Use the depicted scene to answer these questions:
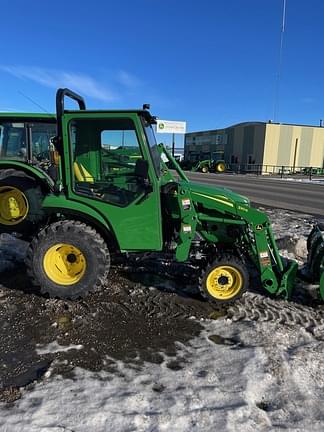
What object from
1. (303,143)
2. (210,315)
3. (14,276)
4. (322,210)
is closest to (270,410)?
(210,315)

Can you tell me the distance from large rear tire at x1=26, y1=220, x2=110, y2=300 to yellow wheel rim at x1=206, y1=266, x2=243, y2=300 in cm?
126

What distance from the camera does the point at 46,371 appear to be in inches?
129

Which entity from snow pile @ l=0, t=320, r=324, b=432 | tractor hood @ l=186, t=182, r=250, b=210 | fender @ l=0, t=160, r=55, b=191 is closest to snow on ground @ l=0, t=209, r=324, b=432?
snow pile @ l=0, t=320, r=324, b=432

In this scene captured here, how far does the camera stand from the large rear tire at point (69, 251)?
4.61 metres

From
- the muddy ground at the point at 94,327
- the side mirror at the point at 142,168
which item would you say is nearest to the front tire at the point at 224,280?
the muddy ground at the point at 94,327

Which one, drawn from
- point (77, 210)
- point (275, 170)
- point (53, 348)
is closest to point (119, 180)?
point (77, 210)

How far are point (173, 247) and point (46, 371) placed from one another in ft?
7.32

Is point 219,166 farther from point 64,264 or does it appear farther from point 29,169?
point 64,264

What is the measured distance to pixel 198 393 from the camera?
2.98m

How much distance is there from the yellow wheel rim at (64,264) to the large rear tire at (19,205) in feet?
2.89

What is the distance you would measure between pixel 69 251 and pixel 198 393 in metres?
2.43

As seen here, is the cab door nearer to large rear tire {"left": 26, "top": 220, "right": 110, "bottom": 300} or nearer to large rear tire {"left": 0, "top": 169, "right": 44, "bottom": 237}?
large rear tire {"left": 26, "top": 220, "right": 110, "bottom": 300}

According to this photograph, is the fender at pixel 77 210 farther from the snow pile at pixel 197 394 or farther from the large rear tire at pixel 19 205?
the snow pile at pixel 197 394

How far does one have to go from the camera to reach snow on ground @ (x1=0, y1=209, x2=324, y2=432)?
2623 mm
